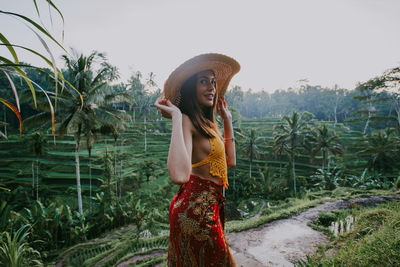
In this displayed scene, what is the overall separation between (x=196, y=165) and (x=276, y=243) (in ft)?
9.74

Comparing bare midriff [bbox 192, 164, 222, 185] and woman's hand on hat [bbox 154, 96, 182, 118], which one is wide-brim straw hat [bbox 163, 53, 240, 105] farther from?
bare midriff [bbox 192, 164, 222, 185]

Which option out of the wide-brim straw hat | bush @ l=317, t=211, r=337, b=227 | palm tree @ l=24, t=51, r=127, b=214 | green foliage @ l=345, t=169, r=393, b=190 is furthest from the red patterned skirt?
green foliage @ l=345, t=169, r=393, b=190

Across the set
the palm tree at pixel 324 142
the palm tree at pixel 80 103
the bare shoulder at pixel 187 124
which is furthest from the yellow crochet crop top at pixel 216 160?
the palm tree at pixel 324 142

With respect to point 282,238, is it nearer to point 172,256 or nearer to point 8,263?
point 172,256

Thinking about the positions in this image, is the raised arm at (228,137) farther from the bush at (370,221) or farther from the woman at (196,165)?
the bush at (370,221)

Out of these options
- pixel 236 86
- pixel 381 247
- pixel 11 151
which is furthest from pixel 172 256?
pixel 236 86

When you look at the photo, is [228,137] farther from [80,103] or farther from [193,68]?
[80,103]

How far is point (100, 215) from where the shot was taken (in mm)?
8898

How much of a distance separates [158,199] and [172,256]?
16.7 meters

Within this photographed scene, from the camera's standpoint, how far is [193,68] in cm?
111

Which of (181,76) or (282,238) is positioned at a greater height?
(181,76)

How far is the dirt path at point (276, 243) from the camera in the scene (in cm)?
280

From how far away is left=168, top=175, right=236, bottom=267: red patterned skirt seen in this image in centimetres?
93

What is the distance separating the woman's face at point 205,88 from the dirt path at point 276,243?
8.07 feet
